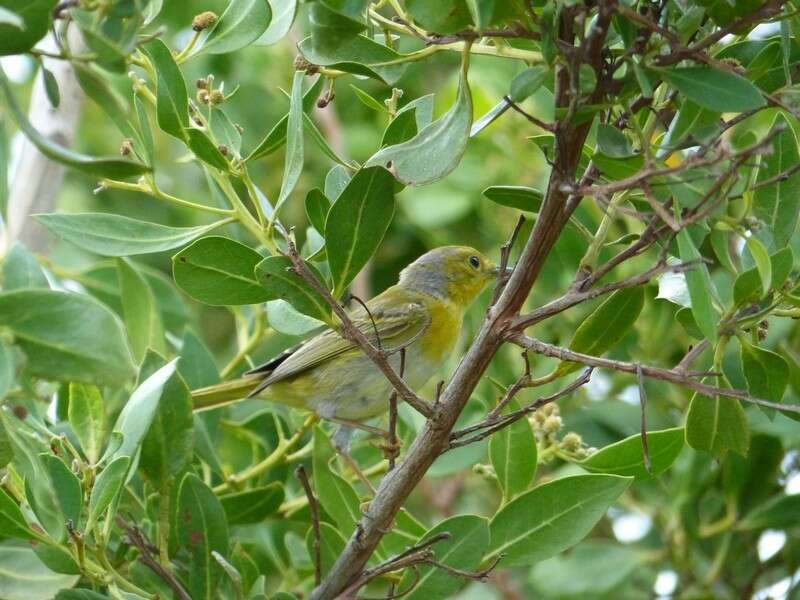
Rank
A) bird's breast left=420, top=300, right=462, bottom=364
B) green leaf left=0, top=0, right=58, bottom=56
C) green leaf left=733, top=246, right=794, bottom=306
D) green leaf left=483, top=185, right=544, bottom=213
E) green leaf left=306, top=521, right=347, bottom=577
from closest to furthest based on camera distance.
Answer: green leaf left=0, top=0, right=58, bottom=56, green leaf left=733, top=246, right=794, bottom=306, green leaf left=483, top=185, right=544, bottom=213, green leaf left=306, top=521, right=347, bottom=577, bird's breast left=420, top=300, right=462, bottom=364

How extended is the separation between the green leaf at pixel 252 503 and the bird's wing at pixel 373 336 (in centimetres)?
132

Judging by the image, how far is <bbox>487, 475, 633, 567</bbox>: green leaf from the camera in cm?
257

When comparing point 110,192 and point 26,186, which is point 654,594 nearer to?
point 26,186

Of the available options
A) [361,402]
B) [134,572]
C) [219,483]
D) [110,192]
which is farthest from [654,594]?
[110,192]

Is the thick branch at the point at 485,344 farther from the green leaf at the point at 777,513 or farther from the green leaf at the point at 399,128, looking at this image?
the green leaf at the point at 777,513

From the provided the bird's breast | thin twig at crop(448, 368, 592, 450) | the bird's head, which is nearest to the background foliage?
thin twig at crop(448, 368, 592, 450)

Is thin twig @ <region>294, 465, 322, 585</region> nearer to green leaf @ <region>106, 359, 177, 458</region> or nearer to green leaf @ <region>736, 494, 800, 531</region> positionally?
green leaf @ <region>106, 359, 177, 458</region>

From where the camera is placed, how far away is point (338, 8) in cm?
199

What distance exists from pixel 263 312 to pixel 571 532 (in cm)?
138

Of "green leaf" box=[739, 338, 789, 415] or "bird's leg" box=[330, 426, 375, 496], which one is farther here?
"bird's leg" box=[330, 426, 375, 496]

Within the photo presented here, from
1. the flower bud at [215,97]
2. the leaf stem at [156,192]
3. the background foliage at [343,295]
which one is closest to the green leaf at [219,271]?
the background foliage at [343,295]

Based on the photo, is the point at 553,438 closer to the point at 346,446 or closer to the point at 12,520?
the point at 346,446

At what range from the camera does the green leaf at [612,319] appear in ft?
8.28

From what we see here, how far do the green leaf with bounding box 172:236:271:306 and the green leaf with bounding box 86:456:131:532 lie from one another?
0.38 meters
